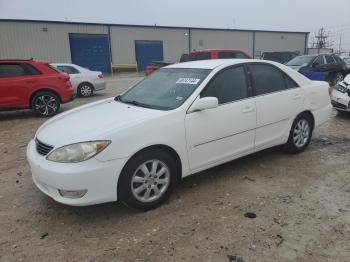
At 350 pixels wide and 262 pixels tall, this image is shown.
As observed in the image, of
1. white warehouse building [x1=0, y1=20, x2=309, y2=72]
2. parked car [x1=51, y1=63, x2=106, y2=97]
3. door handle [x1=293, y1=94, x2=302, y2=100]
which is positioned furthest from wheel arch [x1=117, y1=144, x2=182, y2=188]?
white warehouse building [x1=0, y1=20, x2=309, y2=72]

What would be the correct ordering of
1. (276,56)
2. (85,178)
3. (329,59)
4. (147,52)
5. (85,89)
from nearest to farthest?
(85,178)
(85,89)
(329,59)
(276,56)
(147,52)

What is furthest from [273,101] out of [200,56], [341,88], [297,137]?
[200,56]

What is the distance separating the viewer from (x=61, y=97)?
9.23m

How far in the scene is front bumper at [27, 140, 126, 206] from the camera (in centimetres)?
305

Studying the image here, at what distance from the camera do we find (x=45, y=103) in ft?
29.6

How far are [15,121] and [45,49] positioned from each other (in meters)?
22.5

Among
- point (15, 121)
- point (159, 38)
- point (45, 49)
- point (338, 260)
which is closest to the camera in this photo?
point (338, 260)

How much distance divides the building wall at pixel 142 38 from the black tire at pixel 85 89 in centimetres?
1978

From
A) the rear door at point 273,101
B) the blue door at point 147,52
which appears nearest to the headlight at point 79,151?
the rear door at point 273,101

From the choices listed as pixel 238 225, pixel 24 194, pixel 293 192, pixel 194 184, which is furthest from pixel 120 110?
pixel 293 192

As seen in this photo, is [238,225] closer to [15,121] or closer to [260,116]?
[260,116]

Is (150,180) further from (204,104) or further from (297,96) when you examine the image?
(297,96)

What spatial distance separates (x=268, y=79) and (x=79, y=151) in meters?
2.81

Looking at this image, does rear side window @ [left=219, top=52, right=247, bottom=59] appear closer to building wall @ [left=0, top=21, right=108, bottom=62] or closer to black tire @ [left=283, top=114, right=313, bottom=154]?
black tire @ [left=283, top=114, right=313, bottom=154]
